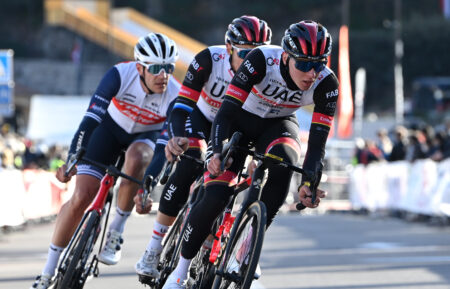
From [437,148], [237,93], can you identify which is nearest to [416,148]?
[437,148]

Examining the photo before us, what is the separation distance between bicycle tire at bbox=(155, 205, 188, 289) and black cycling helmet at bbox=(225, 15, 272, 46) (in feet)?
4.57

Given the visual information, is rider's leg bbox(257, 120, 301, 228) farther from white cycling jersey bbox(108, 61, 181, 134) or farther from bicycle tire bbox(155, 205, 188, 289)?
white cycling jersey bbox(108, 61, 181, 134)

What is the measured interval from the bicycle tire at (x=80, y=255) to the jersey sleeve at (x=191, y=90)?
0.98 metres

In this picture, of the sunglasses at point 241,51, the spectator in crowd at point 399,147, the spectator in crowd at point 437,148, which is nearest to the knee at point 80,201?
the sunglasses at point 241,51

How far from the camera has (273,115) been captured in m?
7.12

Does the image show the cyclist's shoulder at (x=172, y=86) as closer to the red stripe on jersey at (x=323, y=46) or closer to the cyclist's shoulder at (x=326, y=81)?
the cyclist's shoulder at (x=326, y=81)

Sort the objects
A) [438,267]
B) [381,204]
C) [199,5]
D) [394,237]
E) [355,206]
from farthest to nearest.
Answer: [199,5]
[355,206]
[381,204]
[394,237]
[438,267]

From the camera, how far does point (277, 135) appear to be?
6.96 m

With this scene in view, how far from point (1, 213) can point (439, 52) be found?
158 ft

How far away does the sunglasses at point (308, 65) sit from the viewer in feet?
21.0

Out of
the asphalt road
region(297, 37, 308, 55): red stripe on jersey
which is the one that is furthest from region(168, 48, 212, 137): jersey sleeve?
the asphalt road

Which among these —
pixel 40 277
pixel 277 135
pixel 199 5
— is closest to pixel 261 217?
pixel 277 135

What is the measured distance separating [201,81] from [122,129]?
1215 millimetres

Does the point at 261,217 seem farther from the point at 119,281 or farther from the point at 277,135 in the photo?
the point at 119,281
